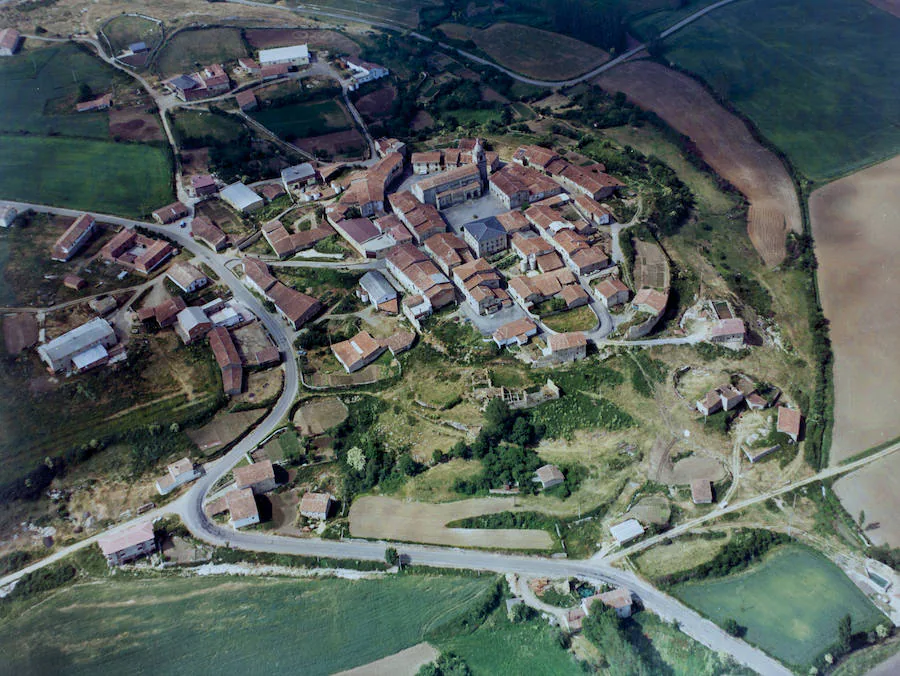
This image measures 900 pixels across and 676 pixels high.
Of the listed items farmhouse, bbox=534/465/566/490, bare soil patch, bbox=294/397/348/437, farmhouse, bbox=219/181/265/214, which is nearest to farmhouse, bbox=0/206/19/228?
farmhouse, bbox=219/181/265/214

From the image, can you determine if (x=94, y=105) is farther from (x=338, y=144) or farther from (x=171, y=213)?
(x=338, y=144)

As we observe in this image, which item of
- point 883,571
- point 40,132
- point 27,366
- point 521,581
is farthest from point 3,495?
point 883,571

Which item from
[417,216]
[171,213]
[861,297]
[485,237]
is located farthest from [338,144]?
[861,297]

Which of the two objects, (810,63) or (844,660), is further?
(810,63)

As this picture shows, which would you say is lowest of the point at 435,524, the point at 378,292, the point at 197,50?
the point at 435,524

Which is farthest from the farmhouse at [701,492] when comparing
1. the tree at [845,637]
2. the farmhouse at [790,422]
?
the tree at [845,637]

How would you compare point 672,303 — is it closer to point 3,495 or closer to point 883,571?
point 883,571
